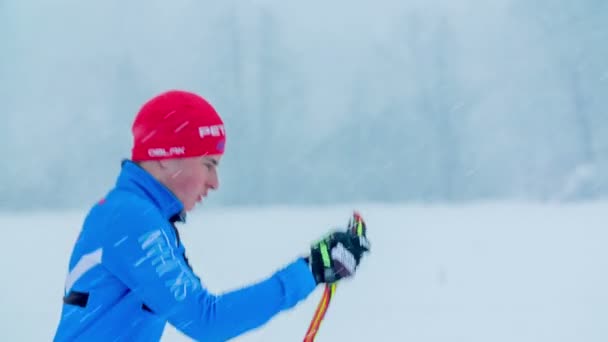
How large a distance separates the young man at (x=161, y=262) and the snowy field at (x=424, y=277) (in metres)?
2.55

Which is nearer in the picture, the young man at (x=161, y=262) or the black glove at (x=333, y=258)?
the young man at (x=161, y=262)

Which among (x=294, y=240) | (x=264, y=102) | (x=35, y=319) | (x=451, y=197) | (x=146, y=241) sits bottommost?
(x=451, y=197)

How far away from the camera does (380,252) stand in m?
7.00

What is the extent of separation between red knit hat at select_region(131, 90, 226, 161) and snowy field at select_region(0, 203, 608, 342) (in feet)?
8.32

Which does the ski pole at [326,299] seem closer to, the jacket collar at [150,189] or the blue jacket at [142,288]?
the blue jacket at [142,288]

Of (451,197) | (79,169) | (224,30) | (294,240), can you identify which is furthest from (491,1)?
(294,240)

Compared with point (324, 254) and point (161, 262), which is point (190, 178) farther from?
point (324, 254)

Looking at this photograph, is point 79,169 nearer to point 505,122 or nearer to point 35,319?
point 505,122

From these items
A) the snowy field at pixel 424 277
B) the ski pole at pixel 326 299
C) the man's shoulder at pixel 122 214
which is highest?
the man's shoulder at pixel 122 214

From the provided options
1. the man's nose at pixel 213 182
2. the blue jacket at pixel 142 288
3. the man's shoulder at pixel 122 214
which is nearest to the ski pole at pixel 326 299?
the blue jacket at pixel 142 288

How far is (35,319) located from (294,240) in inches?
147

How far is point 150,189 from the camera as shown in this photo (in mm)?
1419

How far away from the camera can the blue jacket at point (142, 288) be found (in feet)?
4.25

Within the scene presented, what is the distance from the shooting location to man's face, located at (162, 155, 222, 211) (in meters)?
1.46
